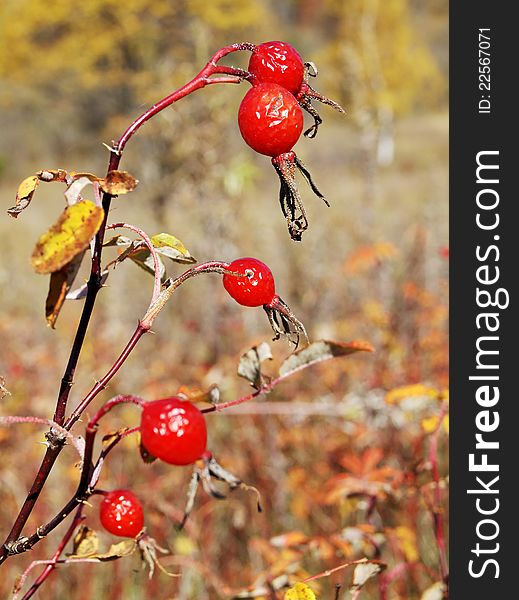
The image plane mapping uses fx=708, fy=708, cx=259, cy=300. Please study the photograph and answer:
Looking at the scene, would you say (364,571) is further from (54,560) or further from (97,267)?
(97,267)

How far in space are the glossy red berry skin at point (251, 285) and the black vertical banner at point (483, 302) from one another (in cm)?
79

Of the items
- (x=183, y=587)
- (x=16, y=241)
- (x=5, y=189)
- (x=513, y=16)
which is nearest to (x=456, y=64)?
(x=513, y=16)

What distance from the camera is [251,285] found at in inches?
24.7

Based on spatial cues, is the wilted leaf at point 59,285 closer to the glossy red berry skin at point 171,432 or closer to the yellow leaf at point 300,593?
the glossy red berry skin at point 171,432

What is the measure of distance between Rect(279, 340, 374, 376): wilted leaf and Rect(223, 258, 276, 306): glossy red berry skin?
0.34 ft

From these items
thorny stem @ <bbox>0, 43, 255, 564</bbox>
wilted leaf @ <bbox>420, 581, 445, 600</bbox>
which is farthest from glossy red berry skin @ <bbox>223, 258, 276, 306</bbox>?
wilted leaf @ <bbox>420, 581, 445, 600</bbox>

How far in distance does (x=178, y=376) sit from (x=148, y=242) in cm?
258

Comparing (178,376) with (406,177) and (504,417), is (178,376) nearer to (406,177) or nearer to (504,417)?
(504,417)

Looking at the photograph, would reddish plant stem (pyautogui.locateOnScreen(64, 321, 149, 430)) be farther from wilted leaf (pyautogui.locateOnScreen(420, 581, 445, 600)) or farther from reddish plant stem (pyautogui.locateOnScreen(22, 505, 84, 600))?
wilted leaf (pyautogui.locateOnScreen(420, 581, 445, 600))

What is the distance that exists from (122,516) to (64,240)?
27cm

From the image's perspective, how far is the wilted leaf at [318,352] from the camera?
71 cm

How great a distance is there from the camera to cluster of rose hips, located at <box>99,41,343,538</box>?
0.53m

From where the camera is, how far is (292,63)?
583mm

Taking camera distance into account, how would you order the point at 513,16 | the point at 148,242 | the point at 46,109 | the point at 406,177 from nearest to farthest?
1. the point at 148,242
2. the point at 513,16
3. the point at 406,177
4. the point at 46,109
